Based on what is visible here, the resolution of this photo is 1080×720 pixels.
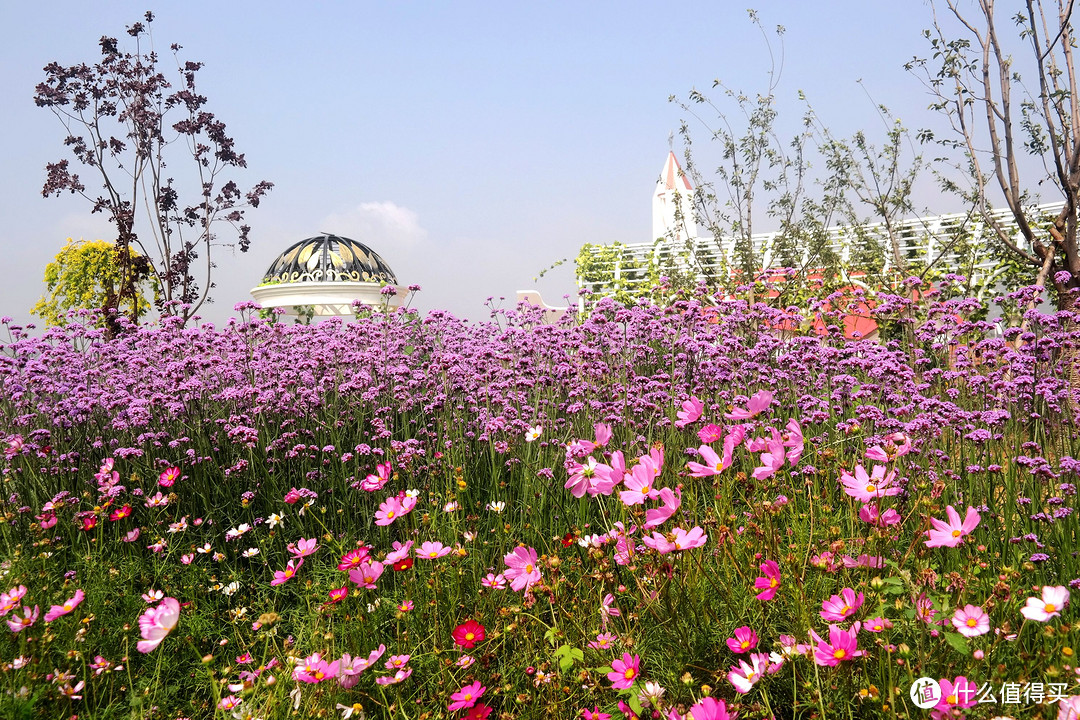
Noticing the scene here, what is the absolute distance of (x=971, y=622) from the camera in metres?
1.44

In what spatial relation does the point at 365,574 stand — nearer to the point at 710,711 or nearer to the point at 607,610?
the point at 607,610

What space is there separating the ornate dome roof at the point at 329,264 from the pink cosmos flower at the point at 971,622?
1413 cm

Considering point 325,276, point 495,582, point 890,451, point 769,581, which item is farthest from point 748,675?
point 325,276

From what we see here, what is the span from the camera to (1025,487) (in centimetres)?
294

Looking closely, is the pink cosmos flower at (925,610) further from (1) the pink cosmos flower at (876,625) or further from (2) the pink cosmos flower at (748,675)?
(2) the pink cosmos flower at (748,675)

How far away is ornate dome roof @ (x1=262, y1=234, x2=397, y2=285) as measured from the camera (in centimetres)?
1535

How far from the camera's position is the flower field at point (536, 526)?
5.69ft

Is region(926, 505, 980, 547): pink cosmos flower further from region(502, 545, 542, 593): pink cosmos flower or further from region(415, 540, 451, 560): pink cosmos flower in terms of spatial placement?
region(415, 540, 451, 560): pink cosmos flower

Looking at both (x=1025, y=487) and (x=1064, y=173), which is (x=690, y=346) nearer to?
(x=1025, y=487)

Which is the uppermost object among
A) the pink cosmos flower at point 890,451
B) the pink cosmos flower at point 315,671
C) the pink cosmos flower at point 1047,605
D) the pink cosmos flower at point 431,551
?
the pink cosmos flower at point 890,451

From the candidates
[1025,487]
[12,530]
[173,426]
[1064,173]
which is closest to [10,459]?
[12,530]

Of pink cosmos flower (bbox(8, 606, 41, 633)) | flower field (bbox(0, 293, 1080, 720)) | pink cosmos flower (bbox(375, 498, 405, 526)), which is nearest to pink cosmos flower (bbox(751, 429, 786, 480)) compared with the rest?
flower field (bbox(0, 293, 1080, 720))

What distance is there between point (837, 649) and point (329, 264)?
49.8 ft

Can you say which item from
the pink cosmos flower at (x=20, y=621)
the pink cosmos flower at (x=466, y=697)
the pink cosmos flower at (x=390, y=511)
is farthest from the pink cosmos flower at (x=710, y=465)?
the pink cosmos flower at (x=20, y=621)
